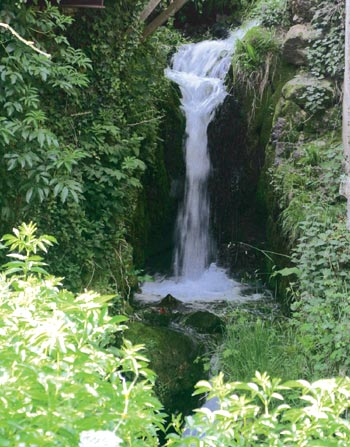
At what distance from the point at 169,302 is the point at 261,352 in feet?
8.50

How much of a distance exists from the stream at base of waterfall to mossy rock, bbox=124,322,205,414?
252 centimetres

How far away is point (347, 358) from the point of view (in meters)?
5.81

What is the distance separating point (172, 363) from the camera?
7.06 m

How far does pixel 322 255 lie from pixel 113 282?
2365 mm

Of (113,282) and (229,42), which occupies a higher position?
(229,42)

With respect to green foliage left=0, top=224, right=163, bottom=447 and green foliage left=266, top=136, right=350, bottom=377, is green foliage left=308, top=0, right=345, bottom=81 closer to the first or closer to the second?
green foliage left=266, top=136, right=350, bottom=377

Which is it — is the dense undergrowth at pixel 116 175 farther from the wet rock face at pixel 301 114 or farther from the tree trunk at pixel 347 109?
the tree trunk at pixel 347 109

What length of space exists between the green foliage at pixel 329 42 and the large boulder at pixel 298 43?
0.15 m

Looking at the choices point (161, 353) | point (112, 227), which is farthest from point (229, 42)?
point (161, 353)

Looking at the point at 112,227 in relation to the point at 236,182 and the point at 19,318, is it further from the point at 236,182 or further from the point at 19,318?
the point at 19,318

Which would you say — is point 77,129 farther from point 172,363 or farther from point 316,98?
point 316,98

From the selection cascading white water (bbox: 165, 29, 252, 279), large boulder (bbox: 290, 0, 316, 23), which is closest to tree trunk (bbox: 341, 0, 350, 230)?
large boulder (bbox: 290, 0, 316, 23)

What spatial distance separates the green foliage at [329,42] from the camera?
366 inches

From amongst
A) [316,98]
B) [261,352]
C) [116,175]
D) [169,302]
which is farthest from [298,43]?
[261,352]
